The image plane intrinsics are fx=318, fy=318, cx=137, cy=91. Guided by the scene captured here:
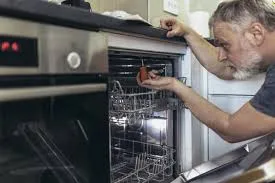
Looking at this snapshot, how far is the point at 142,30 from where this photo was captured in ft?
3.19

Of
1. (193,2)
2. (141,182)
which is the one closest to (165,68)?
Result: (141,182)

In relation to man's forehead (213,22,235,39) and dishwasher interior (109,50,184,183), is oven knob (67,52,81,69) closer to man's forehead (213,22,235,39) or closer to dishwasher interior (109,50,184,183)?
dishwasher interior (109,50,184,183)

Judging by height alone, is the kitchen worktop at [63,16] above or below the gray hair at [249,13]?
below

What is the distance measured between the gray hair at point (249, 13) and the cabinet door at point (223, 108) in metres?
0.33

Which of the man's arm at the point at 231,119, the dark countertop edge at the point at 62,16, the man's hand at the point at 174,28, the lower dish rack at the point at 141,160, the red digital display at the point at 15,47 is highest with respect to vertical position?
the man's hand at the point at 174,28

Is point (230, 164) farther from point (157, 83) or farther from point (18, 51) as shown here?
point (18, 51)

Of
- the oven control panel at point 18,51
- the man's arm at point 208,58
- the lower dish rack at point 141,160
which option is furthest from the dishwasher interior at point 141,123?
the oven control panel at point 18,51

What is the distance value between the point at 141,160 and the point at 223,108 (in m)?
0.43

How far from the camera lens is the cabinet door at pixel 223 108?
1337 millimetres

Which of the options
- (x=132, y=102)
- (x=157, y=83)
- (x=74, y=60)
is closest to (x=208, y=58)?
(x=157, y=83)

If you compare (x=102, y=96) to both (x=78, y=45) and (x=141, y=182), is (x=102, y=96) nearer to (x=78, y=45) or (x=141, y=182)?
(x=78, y=45)

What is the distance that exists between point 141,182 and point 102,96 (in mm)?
407

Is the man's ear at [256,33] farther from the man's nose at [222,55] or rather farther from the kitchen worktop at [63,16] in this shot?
the kitchen worktop at [63,16]

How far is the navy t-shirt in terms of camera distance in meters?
0.96
